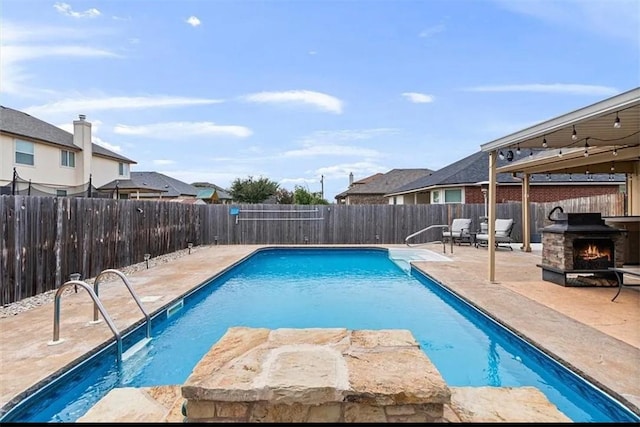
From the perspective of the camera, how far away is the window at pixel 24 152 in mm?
15713

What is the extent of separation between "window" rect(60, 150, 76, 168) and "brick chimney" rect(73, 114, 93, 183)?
207 millimetres

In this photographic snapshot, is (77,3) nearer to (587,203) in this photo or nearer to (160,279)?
(160,279)

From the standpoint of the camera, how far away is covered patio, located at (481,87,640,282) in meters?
4.74

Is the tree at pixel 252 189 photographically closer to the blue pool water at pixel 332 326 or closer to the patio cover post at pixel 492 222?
the blue pool water at pixel 332 326

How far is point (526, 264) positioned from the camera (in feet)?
30.0

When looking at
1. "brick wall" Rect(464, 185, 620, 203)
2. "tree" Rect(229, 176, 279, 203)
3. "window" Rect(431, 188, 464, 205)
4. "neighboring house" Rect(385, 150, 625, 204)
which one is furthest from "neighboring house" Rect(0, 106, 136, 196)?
"brick wall" Rect(464, 185, 620, 203)

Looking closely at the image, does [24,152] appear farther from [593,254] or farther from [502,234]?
[593,254]

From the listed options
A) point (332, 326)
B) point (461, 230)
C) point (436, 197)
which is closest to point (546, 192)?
point (436, 197)

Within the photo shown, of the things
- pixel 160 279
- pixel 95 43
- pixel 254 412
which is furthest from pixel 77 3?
pixel 254 412

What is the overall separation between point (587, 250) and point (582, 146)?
2.44 m

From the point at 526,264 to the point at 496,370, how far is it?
20.2 feet

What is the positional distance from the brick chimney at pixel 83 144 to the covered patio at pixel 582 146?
19.1 metres

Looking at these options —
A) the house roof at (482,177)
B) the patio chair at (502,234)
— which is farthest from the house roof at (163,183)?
the patio chair at (502,234)

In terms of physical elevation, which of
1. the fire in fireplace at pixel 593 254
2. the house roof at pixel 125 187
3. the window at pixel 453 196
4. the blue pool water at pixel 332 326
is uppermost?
the house roof at pixel 125 187
